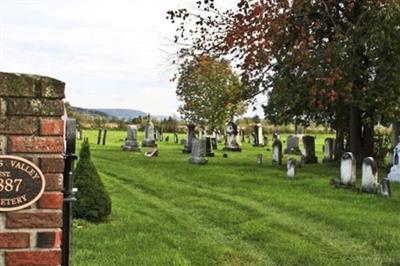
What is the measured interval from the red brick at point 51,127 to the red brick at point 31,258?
2.62ft

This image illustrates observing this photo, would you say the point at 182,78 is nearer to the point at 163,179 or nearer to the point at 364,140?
the point at 364,140

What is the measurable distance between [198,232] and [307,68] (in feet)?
41.9

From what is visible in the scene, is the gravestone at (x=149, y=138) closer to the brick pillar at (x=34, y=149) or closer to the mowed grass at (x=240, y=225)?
the mowed grass at (x=240, y=225)

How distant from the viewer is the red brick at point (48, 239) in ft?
13.7

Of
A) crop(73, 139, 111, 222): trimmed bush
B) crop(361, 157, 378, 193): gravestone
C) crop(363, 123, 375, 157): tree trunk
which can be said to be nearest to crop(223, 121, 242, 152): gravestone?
crop(363, 123, 375, 157): tree trunk

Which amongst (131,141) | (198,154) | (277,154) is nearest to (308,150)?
(277,154)

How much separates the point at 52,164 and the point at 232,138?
32894 mm

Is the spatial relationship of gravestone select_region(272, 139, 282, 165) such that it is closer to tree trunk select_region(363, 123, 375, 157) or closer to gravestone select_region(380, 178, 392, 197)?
tree trunk select_region(363, 123, 375, 157)

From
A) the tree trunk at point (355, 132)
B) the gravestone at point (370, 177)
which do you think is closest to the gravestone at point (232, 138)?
the tree trunk at point (355, 132)

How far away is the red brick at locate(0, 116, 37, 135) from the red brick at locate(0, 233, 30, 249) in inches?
26.6

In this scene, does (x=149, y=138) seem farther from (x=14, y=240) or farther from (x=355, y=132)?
(x=14, y=240)

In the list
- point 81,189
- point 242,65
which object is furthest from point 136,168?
point 81,189

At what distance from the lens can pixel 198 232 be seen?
1052 cm

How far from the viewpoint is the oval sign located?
4.04 metres
